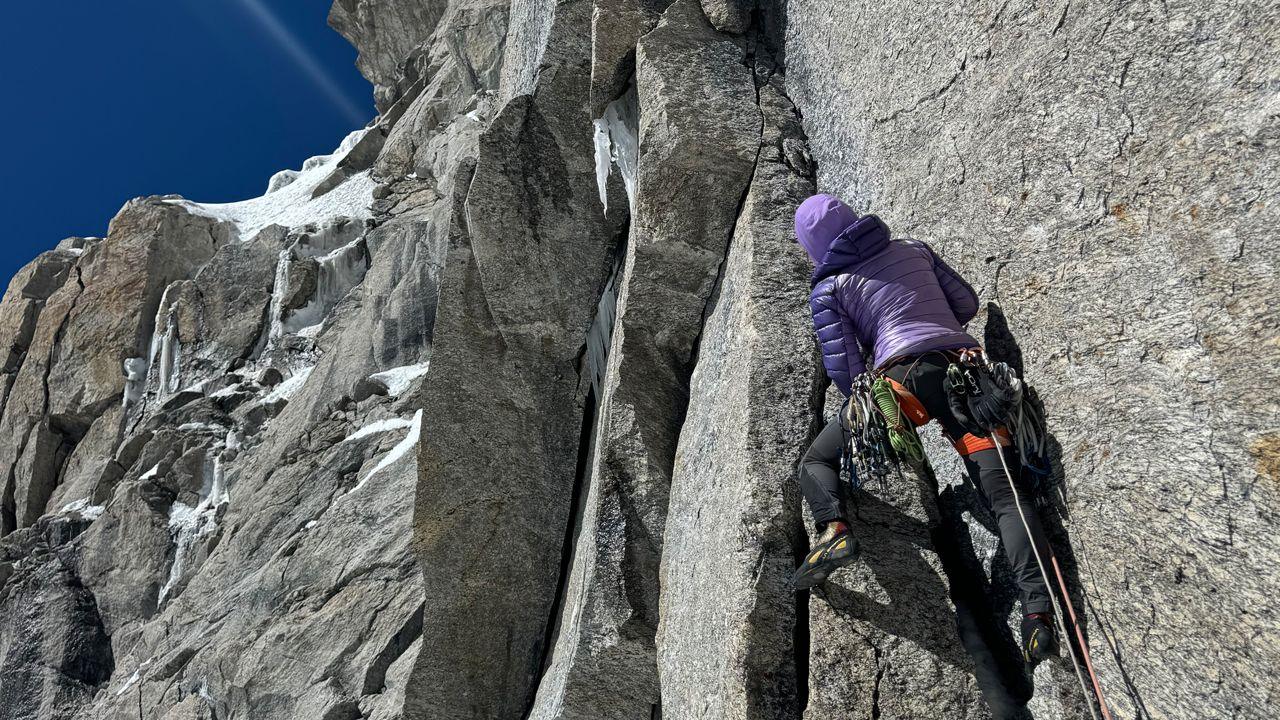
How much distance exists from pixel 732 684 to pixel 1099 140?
12.3 ft

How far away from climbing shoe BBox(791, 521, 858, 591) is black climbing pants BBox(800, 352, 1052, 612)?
0.11 meters

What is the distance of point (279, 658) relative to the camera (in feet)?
37.9

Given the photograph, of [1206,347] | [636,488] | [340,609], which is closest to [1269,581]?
[1206,347]

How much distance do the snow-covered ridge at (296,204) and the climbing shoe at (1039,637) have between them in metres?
24.7

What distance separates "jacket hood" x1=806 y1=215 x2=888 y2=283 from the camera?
5211 millimetres

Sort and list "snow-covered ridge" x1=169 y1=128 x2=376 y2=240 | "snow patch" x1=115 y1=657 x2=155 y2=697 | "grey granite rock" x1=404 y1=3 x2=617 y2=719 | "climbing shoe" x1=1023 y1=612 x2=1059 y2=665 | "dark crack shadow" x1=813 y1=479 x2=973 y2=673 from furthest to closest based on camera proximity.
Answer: "snow-covered ridge" x1=169 y1=128 x2=376 y2=240 → "snow patch" x1=115 y1=657 x2=155 y2=697 → "grey granite rock" x1=404 y1=3 x2=617 y2=719 → "dark crack shadow" x1=813 y1=479 x2=973 y2=673 → "climbing shoe" x1=1023 y1=612 x2=1059 y2=665

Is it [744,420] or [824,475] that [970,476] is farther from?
[744,420]

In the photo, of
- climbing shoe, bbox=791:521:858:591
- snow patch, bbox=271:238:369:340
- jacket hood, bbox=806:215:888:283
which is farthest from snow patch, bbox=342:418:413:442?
climbing shoe, bbox=791:521:858:591

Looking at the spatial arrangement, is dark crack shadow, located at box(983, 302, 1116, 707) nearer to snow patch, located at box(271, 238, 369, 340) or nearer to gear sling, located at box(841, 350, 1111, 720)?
gear sling, located at box(841, 350, 1111, 720)

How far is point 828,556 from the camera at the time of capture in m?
4.72

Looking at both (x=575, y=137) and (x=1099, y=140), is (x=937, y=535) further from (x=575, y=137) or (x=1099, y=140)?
(x=575, y=137)

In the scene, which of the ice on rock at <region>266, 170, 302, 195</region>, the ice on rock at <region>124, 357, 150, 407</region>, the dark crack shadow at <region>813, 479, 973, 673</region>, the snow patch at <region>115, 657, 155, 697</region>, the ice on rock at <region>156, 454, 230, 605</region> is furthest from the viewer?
the ice on rock at <region>266, 170, 302, 195</region>

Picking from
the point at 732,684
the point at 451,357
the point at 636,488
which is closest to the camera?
the point at 732,684

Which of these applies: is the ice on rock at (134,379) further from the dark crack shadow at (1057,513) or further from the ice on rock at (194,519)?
the dark crack shadow at (1057,513)
